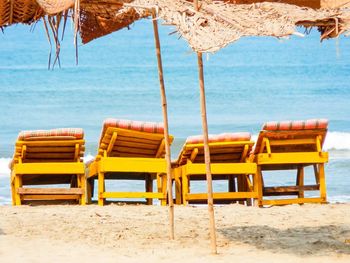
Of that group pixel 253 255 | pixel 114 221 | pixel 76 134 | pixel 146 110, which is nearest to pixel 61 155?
pixel 76 134

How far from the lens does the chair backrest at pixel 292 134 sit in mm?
8680

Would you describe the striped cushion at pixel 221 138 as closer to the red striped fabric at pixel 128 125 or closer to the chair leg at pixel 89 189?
the red striped fabric at pixel 128 125

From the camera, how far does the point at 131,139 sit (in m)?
8.74

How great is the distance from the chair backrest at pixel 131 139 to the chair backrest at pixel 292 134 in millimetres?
873

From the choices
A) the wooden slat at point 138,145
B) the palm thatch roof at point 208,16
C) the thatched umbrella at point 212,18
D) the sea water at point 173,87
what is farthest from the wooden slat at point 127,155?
the sea water at point 173,87

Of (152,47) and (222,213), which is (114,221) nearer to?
(222,213)

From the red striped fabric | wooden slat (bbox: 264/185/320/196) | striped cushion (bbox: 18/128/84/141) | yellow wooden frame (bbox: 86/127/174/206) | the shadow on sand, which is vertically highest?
the red striped fabric

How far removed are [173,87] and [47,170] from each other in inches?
884

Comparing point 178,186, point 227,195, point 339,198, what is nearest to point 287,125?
point 227,195

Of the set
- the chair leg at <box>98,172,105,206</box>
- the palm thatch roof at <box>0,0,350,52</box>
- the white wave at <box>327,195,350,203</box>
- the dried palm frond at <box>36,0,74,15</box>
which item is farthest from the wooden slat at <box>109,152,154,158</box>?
the white wave at <box>327,195,350,203</box>

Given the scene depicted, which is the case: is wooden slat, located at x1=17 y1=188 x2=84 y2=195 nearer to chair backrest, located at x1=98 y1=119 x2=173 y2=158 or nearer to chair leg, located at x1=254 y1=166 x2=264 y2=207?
chair backrest, located at x1=98 y1=119 x2=173 y2=158

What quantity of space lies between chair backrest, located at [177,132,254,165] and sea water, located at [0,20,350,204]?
16.2ft

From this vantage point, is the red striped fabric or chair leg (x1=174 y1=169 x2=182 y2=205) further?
chair leg (x1=174 y1=169 x2=182 y2=205)

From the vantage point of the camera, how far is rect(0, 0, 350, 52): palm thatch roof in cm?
607
